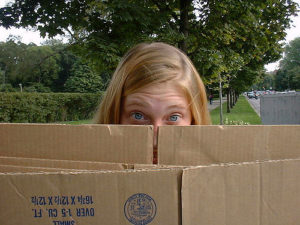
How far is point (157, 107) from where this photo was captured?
4.23ft

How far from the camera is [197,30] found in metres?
5.70

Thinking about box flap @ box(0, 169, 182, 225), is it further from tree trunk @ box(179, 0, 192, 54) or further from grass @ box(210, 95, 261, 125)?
grass @ box(210, 95, 261, 125)

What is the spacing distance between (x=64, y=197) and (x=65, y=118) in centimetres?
2247

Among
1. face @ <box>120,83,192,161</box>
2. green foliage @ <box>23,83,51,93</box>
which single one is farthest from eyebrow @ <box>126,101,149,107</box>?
green foliage @ <box>23,83,51,93</box>

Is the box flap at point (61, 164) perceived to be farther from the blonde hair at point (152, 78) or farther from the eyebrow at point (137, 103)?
the blonde hair at point (152, 78)

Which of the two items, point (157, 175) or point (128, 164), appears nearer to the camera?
point (157, 175)

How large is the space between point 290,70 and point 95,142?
270 feet

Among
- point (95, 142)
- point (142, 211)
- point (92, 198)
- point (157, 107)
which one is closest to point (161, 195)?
point (142, 211)

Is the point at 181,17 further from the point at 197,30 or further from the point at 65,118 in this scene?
the point at 65,118

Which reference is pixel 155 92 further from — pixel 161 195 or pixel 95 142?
pixel 161 195

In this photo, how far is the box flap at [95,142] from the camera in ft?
2.92

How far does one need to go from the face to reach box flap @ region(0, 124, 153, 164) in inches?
14.7

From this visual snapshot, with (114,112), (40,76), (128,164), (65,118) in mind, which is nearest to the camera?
(128,164)

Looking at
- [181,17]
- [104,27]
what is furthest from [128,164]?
[181,17]
